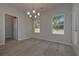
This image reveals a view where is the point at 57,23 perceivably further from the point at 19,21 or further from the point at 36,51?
the point at 36,51

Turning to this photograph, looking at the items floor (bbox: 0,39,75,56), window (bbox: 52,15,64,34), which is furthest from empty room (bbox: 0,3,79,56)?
floor (bbox: 0,39,75,56)

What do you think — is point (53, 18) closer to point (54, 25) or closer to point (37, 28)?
point (54, 25)

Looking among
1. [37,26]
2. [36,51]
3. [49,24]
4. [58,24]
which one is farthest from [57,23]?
[36,51]

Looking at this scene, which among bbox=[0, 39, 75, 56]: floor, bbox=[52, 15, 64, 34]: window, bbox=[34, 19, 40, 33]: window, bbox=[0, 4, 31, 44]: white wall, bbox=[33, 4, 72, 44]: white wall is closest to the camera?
bbox=[0, 39, 75, 56]: floor

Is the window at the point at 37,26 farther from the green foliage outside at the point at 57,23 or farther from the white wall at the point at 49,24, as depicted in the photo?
the green foliage outside at the point at 57,23

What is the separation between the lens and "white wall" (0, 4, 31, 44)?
494 cm

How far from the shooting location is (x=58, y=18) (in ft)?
19.9

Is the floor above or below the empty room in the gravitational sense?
below

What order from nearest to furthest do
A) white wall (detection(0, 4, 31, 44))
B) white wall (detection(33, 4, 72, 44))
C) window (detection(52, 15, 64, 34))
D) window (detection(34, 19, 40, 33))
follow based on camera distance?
white wall (detection(0, 4, 31, 44)) < white wall (detection(33, 4, 72, 44)) < window (detection(52, 15, 64, 34)) < window (detection(34, 19, 40, 33))

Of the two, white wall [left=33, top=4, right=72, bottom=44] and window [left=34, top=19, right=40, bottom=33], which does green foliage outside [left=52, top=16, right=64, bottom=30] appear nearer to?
white wall [left=33, top=4, right=72, bottom=44]

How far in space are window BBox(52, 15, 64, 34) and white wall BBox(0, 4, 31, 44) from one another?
2.53 metres

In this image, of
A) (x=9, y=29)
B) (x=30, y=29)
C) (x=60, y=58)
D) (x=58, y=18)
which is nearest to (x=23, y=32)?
(x=30, y=29)

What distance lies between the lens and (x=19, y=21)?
654 cm

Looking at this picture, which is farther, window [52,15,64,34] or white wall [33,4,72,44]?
window [52,15,64,34]
